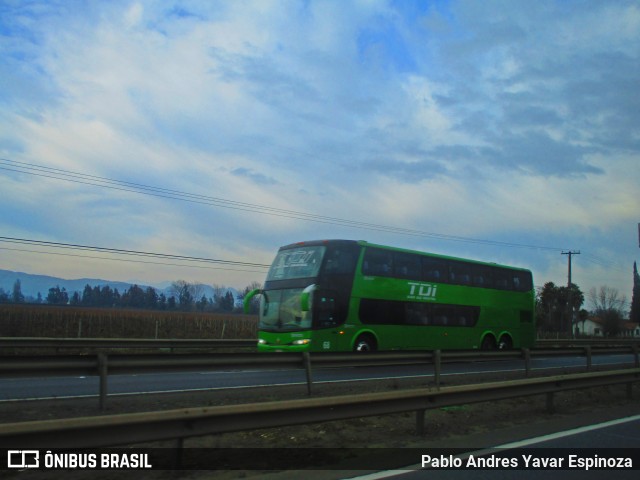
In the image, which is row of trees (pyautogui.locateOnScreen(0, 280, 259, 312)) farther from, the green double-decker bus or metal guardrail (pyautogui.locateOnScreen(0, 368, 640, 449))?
metal guardrail (pyautogui.locateOnScreen(0, 368, 640, 449))

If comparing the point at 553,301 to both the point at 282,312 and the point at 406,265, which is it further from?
the point at 282,312

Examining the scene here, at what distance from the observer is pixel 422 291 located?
2203cm

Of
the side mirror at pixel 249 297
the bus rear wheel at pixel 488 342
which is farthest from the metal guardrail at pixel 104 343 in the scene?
the bus rear wheel at pixel 488 342

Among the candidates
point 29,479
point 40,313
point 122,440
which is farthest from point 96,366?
point 40,313

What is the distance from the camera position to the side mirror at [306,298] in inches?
698

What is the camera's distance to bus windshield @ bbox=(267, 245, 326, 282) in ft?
62.5

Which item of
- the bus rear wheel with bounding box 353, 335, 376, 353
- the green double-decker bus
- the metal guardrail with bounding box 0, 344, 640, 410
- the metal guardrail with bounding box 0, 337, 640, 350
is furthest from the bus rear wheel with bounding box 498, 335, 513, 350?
the metal guardrail with bounding box 0, 337, 640, 350

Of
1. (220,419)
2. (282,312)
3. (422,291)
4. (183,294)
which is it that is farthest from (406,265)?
(183,294)

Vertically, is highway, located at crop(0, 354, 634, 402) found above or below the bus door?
below

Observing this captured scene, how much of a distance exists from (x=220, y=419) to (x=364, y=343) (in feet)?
46.3

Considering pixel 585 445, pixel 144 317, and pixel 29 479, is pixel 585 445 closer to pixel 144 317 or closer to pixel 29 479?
pixel 29 479

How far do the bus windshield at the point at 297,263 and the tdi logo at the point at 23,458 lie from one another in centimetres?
1354

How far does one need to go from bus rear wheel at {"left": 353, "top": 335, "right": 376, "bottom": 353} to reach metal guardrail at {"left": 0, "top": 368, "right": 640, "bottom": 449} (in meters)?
10.4

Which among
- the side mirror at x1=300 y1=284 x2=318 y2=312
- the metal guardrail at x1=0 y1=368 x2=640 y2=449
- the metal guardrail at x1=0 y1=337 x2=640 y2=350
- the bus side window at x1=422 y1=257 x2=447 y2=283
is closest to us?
the metal guardrail at x1=0 y1=368 x2=640 y2=449
